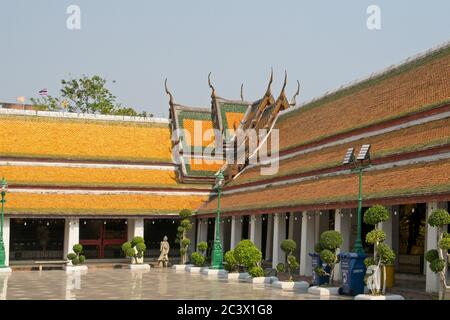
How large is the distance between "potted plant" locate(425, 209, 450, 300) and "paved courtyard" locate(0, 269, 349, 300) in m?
4.93

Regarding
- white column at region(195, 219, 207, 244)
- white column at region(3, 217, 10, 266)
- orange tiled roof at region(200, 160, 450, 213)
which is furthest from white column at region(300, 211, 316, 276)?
white column at region(3, 217, 10, 266)

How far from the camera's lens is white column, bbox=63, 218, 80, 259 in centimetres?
4400

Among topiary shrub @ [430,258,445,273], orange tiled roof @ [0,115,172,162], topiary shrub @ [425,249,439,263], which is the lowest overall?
topiary shrub @ [430,258,445,273]

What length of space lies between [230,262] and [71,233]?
12380 millimetres

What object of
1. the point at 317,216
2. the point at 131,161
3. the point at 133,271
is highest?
the point at 131,161

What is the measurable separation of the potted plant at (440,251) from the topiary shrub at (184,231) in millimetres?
22699

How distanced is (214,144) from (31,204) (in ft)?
47.4

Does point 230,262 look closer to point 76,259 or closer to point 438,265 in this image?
point 76,259

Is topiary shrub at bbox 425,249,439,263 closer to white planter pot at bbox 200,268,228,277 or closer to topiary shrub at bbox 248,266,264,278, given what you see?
topiary shrub at bbox 248,266,264,278

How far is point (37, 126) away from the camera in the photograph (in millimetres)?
48719

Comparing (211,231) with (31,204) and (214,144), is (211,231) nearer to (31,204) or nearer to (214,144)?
(214,144)

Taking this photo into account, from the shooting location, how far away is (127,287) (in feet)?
96.7

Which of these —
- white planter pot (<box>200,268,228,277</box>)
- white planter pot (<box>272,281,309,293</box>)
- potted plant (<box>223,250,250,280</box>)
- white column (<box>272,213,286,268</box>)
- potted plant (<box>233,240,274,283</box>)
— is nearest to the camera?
white planter pot (<box>272,281,309,293</box>)
